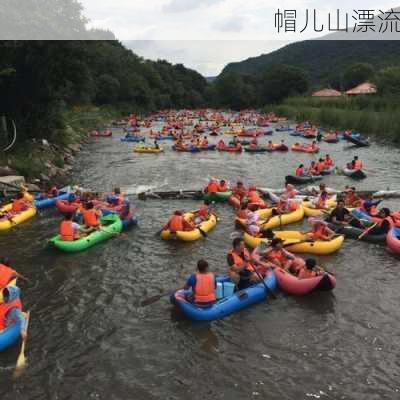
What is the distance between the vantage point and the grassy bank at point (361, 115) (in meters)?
34.3

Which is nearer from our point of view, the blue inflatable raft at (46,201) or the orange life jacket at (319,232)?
the orange life jacket at (319,232)

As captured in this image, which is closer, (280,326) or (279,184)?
(280,326)

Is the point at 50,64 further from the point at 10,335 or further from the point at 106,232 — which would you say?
the point at 10,335

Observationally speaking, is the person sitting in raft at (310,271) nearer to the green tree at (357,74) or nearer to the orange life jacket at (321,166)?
the orange life jacket at (321,166)

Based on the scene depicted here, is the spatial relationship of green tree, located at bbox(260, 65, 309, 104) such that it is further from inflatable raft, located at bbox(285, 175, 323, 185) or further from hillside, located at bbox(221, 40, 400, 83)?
inflatable raft, located at bbox(285, 175, 323, 185)

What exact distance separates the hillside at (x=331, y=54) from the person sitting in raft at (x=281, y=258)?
297 ft

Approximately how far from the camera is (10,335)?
7.57 meters

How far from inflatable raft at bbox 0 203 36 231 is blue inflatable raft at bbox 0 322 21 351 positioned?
6852 mm

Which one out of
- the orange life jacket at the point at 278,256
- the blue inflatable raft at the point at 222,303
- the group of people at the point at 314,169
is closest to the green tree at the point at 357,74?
the group of people at the point at 314,169

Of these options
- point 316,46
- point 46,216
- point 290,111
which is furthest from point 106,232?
Answer: point 316,46

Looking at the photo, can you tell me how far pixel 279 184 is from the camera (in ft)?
69.2

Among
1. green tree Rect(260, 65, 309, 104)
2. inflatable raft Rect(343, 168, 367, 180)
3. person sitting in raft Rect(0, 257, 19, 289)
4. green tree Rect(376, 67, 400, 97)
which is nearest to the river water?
person sitting in raft Rect(0, 257, 19, 289)

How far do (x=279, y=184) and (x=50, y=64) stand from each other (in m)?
12.1

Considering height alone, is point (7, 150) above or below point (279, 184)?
above
